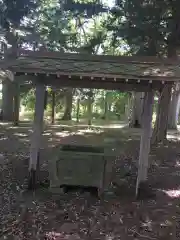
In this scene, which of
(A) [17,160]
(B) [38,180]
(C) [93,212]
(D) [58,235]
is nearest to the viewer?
(D) [58,235]

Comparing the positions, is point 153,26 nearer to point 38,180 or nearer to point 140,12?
point 140,12

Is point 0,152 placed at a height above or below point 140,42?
below

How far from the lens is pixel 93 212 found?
6.11m

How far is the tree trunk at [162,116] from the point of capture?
1362 centimetres

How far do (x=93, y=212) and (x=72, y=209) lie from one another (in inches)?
16.1

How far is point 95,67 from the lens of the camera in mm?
6883

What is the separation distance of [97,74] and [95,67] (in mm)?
530

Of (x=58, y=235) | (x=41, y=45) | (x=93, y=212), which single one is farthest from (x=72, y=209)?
(x=41, y=45)

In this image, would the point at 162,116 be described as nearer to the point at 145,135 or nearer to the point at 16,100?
the point at 145,135

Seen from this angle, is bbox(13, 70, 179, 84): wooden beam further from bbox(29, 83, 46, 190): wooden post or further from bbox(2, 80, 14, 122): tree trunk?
bbox(2, 80, 14, 122): tree trunk

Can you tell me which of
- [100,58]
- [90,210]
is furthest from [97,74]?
[90,210]

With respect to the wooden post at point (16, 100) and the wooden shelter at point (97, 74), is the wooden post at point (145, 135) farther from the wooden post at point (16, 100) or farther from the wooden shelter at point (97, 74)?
the wooden post at point (16, 100)

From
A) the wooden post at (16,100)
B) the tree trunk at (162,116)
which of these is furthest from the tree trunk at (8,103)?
the tree trunk at (162,116)

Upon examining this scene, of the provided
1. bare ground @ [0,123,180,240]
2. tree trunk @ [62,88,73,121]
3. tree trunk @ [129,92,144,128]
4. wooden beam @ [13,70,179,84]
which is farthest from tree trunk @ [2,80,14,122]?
wooden beam @ [13,70,179,84]
